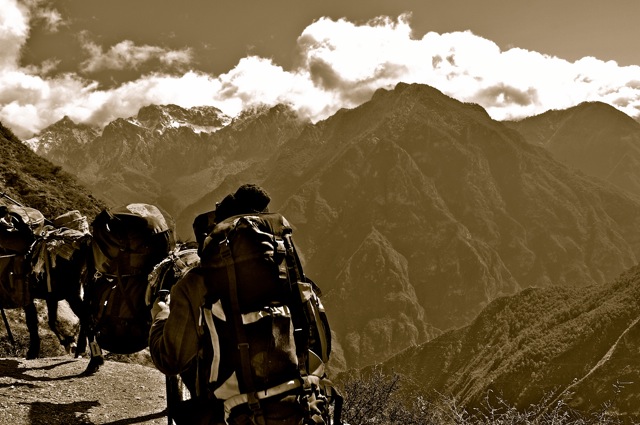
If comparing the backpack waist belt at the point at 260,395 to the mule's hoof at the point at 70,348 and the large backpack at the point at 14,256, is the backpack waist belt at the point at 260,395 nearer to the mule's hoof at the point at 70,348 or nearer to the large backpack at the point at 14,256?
the large backpack at the point at 14,256

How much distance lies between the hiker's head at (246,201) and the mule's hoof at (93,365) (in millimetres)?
5035

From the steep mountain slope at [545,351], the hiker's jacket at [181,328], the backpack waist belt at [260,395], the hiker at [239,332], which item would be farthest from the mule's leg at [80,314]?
the steep mountain slope at [545,351]

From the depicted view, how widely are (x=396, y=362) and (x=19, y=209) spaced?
127m

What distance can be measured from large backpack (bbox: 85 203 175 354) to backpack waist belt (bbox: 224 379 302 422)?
298cm

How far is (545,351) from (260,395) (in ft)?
278

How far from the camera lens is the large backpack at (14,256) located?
839 cm

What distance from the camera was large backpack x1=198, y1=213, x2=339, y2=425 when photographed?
350cm

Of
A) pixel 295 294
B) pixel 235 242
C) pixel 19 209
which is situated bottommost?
pixel 295 294

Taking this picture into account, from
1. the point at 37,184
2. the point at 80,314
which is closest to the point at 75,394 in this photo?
the point at 80,314

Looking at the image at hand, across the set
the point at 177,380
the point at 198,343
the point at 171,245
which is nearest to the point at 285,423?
the point at 198,343

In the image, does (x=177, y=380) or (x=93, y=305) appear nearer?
(x=177, y=380)

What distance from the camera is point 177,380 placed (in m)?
5.52

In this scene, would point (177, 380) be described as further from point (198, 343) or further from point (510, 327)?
point (510, 327)

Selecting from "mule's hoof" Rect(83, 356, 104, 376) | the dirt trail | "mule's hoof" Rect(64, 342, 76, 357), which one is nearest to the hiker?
the dirt trail
